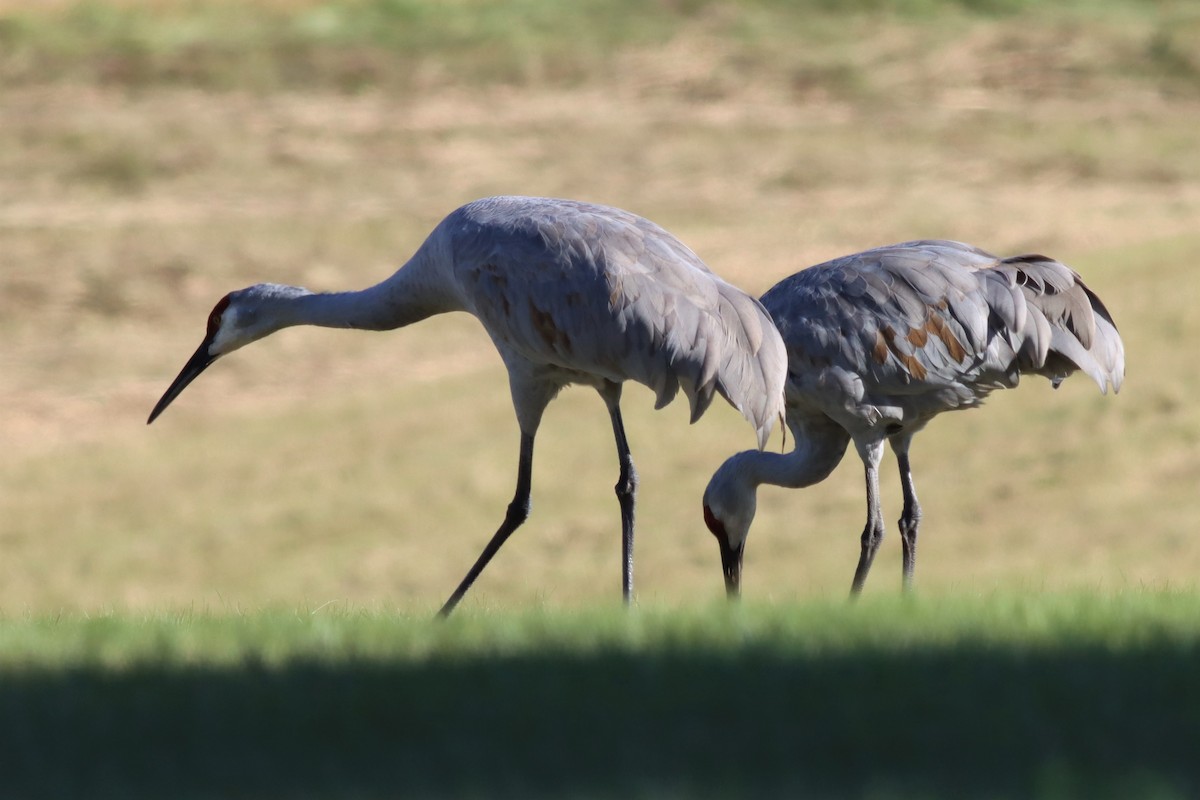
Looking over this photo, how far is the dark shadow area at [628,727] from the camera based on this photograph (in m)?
4.22

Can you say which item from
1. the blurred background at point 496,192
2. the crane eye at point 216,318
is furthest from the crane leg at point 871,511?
the crane eye at point 216,318

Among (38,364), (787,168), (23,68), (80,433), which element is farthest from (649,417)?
(23,68)

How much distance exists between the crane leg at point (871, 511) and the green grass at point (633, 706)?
7.67 feet

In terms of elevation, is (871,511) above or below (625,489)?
below

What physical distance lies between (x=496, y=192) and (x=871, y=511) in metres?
23.5

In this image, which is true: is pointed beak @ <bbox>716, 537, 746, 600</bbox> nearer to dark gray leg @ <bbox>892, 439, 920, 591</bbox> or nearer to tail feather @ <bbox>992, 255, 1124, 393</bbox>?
dark gray leg @ <bbox>892, 439, 920, 591</bbox>

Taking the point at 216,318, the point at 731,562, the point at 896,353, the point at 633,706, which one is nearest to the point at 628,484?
the point at 731,562

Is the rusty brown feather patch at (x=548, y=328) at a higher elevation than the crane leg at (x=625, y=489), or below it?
higher

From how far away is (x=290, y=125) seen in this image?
35375mm

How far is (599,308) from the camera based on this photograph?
25.9 ft

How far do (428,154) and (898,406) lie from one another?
1040 inches

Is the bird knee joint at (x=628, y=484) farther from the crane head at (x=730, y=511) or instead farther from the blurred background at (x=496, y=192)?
the blurred background at (x=496, y=192)

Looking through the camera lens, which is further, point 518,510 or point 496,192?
point 496,192

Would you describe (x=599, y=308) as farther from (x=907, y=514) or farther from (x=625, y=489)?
→ (x=907, y=514)
